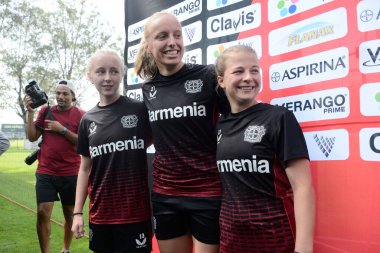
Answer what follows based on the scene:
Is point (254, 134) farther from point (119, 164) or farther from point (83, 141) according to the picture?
point (83, 141)

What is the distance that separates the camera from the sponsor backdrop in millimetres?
1741

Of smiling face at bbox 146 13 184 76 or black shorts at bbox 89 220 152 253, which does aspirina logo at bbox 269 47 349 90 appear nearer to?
smiling face at bbox 146 13 184 76

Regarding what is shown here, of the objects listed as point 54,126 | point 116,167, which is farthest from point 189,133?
point 54,126

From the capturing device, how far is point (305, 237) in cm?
147

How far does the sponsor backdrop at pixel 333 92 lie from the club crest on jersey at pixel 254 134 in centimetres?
49

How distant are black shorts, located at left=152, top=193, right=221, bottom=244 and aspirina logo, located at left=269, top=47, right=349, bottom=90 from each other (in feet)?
2.46

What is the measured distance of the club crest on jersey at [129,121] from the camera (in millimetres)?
2238

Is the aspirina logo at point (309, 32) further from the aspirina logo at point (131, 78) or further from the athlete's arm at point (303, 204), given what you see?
the aspirina logo at point (131, 78)

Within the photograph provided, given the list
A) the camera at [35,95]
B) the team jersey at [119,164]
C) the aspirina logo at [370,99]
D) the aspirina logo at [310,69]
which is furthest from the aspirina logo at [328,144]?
the camera at [35,95]

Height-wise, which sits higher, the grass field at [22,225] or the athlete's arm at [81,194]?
the athlete's arm at [81,194]

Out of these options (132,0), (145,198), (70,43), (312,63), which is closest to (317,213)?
(312,63)

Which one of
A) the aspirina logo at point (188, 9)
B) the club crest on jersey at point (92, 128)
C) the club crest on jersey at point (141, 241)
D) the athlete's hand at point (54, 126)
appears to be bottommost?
the club crest on jersey at point (141, 241)

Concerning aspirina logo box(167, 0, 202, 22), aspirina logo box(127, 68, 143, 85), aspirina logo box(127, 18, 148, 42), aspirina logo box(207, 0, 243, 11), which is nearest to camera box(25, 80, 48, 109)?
aspirina logo box(127, 68, 143, 85)

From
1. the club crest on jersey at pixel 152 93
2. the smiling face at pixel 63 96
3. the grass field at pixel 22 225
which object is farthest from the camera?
the grass field at pixel 22 225
